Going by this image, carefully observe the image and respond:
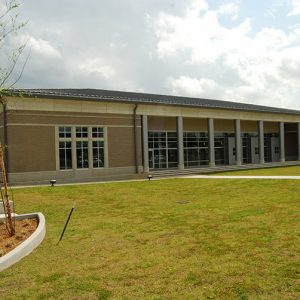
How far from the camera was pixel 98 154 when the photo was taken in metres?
34.5

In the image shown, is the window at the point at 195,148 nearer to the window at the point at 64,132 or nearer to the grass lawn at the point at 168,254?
the window at the point at 64,132

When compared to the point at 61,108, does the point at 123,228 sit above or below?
below

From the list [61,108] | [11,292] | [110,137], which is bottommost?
[11,292]

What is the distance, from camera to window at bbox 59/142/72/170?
106ft

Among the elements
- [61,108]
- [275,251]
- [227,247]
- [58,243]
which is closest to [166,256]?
[227,247]

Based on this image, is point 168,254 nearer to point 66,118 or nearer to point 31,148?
point 31,148

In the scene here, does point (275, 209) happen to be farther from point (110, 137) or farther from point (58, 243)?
point (110, 137)

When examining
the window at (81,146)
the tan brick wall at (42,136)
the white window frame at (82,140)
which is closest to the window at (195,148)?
the tan brick wall at (42,136)

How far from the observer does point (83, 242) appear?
10000 millimetres

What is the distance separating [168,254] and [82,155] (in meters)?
26.1

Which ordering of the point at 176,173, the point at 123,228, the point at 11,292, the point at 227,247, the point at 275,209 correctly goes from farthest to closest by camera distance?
1. the point at 176,173
2. the point at 275,209
3. the point at 123,228
4. the point at 227,247
5. the point at 11,292

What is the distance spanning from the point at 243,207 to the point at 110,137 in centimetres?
2159

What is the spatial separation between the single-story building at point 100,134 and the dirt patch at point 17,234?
12.5 m

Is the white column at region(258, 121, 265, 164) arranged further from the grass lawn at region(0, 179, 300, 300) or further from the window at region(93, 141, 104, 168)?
the grass lawn at region(0, 179, 300, 300)
